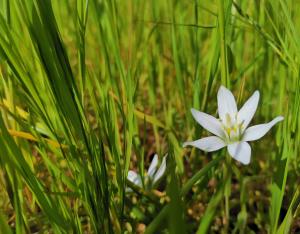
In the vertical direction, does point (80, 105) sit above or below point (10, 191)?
above

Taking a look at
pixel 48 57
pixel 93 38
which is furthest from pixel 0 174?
pixel 93 38

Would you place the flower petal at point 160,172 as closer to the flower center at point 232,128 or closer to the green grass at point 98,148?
the green grass at point 98,148

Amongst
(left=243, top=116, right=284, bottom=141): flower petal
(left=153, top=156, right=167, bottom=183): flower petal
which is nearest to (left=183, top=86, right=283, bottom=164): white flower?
(left=243, top=116, right=284, bottom=141): flower petal

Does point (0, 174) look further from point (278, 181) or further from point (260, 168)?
point (260, 168)

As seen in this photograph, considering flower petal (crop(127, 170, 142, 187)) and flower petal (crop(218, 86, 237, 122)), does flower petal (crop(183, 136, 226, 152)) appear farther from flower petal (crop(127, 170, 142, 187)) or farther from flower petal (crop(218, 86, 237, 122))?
flower petal (crop(127, 170, 142, 187))

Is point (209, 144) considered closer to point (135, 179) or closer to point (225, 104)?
point (225, 104)
